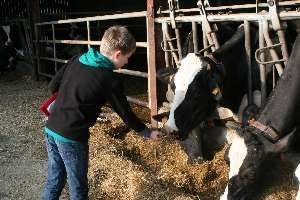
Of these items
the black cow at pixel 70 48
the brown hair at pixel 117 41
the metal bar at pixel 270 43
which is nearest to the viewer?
the brown hair at pixel 117 41

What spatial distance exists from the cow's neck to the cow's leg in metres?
1.19

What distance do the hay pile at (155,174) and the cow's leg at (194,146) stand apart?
0.07 metres

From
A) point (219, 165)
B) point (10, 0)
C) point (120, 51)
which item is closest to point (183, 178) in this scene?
point (219, 165)

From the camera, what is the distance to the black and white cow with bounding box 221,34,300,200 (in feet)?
10.2

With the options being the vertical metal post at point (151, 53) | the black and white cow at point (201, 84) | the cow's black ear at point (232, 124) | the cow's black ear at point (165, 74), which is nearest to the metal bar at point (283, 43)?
the black and white cow at point (201, 84)

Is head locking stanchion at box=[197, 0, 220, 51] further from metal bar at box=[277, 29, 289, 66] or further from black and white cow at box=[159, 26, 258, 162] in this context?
metal bar at box=[277, 29, 289, 66]

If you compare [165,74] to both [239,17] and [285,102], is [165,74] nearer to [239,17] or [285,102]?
[239,17]

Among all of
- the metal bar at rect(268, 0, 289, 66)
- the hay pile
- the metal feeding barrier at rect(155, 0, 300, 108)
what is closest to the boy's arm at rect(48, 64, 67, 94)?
the hay pile

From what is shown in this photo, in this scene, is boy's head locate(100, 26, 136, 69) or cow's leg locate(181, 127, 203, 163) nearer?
boy's head locate(100, 26, 136, 69)

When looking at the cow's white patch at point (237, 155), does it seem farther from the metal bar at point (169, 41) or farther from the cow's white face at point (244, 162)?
the metal bar at point (169, 41)

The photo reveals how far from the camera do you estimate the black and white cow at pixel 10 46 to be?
11031mm

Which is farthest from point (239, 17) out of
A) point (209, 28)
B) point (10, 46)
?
point (10, 46)

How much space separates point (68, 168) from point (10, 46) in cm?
909

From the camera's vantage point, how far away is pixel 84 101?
2.88 meters
